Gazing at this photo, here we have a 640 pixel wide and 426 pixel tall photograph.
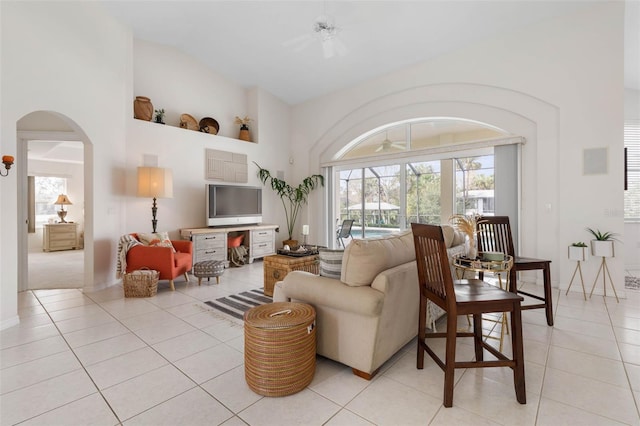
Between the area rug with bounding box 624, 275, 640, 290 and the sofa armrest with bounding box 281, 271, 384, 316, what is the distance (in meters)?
4.57

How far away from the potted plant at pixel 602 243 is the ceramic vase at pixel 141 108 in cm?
672

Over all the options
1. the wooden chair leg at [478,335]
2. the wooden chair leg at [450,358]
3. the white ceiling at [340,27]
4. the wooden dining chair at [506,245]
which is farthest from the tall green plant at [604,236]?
the wooden chair leg at [450,358]

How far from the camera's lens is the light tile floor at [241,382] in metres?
1.66

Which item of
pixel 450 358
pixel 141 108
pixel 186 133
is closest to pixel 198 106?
pixel 186 133

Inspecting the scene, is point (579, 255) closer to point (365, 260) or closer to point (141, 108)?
point (365, 260)

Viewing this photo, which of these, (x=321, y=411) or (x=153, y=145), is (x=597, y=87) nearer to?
(x=321, y=411)

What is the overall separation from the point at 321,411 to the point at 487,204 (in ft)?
14.9

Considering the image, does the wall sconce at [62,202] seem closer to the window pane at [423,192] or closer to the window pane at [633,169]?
the window pane at [423,192]

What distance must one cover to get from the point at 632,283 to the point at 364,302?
4.99 m

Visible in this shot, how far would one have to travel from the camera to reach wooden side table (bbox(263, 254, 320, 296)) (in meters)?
3.59

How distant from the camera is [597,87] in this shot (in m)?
3.91

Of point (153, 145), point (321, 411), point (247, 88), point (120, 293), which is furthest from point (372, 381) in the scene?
point (247, 88)

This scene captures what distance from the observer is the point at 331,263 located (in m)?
Answer: 2.36

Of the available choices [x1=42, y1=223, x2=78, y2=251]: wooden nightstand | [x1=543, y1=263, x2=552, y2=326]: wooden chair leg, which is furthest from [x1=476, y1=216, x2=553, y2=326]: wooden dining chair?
[x1=42, y1=223, x2=78, y2=251]: wooden nightstand
